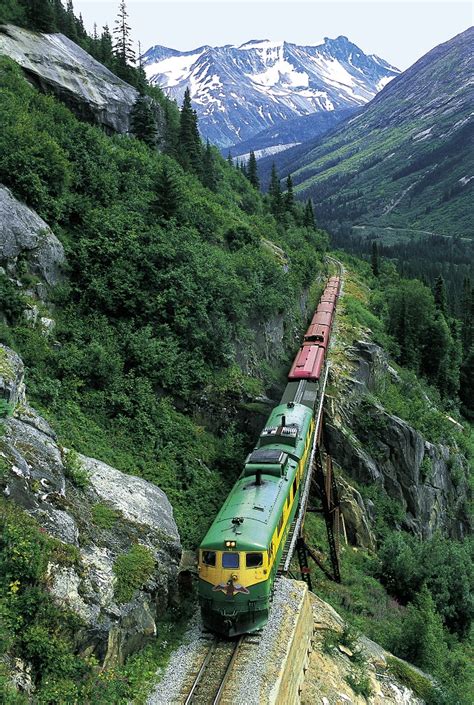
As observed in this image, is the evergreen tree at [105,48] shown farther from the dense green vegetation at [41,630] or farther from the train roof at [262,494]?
the dense green vegetation at [41,630]

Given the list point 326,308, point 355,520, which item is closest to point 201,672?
point 355,520

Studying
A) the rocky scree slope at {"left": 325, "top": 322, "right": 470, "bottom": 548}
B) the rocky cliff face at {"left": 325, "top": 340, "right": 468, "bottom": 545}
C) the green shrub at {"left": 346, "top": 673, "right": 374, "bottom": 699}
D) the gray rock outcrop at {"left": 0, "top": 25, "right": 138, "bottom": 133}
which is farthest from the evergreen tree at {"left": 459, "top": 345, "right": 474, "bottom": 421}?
the green shrub at {"left": 346, "top": 673, "right": 374, "bottom": 699}

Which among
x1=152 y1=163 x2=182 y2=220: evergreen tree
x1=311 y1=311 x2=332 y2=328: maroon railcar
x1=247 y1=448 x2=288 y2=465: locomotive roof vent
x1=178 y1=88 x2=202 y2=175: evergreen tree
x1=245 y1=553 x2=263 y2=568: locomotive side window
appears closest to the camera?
x1=245 y1=553 x2=263 y2=568: locomotive side window

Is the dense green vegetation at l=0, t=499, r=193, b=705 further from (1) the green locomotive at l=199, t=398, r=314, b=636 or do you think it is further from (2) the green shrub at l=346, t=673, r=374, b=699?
(2) the green shrub at l=346, t=673, r=374, b=699

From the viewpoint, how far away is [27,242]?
21.5 meters

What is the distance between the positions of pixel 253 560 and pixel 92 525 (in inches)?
181

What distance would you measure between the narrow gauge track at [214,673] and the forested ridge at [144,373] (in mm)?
1170

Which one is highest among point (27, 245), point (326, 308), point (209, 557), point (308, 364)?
point (27, 245)

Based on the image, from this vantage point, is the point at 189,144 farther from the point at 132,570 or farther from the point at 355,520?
the point at 132,570

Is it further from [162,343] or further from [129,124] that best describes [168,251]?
[129,124]

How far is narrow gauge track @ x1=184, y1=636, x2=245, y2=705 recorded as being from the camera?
483 inches

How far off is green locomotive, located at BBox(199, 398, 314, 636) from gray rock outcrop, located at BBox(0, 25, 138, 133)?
33155 millimetres

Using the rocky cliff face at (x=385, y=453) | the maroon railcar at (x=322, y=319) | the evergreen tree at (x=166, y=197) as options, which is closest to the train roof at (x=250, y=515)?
the rocky cliff face at (x=385, y=453)

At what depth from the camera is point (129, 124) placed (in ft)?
149
